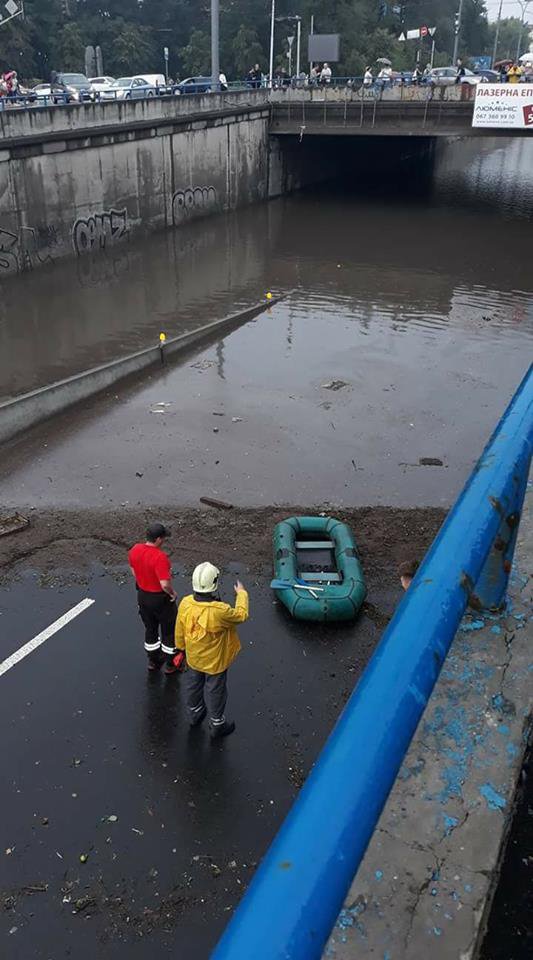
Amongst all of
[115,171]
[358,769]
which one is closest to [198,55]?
[115,171]

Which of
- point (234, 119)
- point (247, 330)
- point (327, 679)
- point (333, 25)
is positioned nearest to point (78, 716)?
point (327, 679)

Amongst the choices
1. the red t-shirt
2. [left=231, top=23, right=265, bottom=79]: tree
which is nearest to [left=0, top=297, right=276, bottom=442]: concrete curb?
the red t-shirt

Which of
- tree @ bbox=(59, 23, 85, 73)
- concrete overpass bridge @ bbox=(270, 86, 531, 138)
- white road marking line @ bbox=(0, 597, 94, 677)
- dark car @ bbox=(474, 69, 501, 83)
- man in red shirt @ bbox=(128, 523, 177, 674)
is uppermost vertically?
tree @ bbox=(59, 23, 85, 73)

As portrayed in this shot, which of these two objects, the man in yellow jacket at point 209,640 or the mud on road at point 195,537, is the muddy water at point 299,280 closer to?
the mud on road at point 195,537

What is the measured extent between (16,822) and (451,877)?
443 centimetres

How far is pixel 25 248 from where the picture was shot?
24891 mm

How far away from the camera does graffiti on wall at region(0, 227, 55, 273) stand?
24062 millimetres

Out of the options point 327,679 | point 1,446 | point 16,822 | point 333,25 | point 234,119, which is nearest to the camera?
point 16,822

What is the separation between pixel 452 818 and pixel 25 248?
25707mm

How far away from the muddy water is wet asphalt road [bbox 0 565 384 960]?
32.3 ft

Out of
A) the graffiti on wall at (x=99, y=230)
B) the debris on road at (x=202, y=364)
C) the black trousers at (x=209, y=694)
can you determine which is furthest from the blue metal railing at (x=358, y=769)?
the graffiti on wall at (x=99, y=230)

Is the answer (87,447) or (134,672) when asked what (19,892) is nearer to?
(134,672)

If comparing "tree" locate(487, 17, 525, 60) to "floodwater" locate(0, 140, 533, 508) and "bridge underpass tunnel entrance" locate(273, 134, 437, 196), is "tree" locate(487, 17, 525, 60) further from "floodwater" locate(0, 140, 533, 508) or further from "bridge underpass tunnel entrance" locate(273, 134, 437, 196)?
"floodwater" locate(0, 140, 533, 508)

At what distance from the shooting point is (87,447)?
12.9 m
